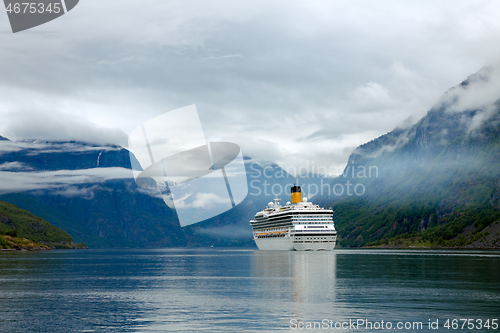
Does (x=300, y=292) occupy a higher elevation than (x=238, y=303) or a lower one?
lower

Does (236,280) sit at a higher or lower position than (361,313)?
lower

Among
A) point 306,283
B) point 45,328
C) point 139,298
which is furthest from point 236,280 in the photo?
point 45,328

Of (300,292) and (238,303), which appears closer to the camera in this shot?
(238,303)

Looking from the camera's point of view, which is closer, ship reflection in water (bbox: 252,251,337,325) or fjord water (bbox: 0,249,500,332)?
fjord water (bbox: 0,249,500,332)

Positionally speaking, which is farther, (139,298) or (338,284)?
(338,284)

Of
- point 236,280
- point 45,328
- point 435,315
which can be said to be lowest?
point 236,280

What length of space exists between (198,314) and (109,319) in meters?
8.98

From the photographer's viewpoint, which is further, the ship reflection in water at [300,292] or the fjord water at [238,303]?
the ship reflection in water at [300,292]

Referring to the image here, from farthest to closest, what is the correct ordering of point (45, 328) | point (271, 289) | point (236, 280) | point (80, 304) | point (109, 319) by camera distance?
point (236, 280)
point (271, 289)
point (80, 304)
point (109, 319)
point (45, 328)

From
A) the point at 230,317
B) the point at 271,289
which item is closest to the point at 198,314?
the point at 230,317

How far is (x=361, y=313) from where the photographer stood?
49094mm

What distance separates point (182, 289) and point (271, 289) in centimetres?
1373

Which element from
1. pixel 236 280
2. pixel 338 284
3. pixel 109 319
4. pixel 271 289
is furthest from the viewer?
pixel 236 280

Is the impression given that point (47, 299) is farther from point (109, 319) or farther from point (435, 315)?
point (435, 315)
